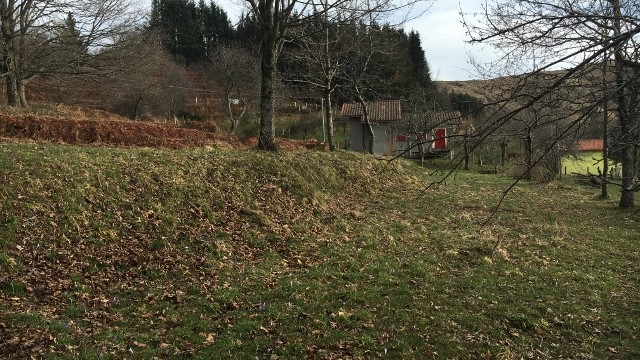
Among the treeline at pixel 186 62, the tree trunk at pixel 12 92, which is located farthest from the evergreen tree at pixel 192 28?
the tree trunk at pixel 12 92

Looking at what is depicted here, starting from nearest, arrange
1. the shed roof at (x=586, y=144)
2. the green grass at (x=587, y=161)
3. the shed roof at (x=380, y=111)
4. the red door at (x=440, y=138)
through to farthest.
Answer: the red door at (x=440, y=138), the green grass at (x=587, y=161), the shed roof at (x=586, y=144), the shed roof at (x=380, y=111)

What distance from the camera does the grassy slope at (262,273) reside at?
5.31 m

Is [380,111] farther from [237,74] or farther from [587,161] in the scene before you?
[587,161]

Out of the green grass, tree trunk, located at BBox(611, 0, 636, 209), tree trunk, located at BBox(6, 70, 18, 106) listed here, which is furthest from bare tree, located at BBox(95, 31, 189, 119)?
tree trunk, located at BBox(611, 0, 636, 209)

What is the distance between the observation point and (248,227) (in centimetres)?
956

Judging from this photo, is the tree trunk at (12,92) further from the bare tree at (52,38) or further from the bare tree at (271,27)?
the bare tree at (271,27)

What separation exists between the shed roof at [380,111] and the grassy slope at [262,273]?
1182 inches

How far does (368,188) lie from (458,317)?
10.6 metres

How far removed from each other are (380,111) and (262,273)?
→ 37.4 m

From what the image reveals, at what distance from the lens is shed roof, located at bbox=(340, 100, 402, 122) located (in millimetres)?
42019

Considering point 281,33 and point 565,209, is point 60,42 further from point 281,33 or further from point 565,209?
Answer: point 565,209

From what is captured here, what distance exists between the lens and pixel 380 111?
43.3 m

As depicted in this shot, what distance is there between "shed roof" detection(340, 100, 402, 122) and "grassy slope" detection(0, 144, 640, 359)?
3003cm

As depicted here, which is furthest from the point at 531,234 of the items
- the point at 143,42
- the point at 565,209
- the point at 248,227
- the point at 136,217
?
the point at 143,42
